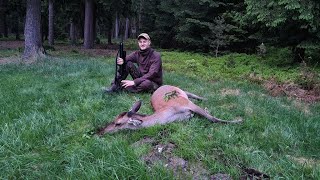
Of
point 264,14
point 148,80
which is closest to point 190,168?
point 148,80

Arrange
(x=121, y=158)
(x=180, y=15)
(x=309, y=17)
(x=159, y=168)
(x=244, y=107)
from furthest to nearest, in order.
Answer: (x=180, y=15)
(x=309, y=17)
(x=244, y=107)
(x=121, y=158)
(x=159, y=168)

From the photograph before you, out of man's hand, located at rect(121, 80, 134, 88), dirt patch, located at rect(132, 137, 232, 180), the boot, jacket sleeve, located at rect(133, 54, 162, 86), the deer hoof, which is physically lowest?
dirt patch, located at rect(132, 137, 232, 180)

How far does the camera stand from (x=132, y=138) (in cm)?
468

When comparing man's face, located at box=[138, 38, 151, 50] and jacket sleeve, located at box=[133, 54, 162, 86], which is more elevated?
man's face, located at box=[138, 38, 151, 50]

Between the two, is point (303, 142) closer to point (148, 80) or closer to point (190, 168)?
point (190, 168)

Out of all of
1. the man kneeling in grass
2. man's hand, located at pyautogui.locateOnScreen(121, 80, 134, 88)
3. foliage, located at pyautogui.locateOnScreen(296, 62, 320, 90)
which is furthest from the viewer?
foliage, located at pyautogui.locateOnScreen(296, 62, 320, 90)

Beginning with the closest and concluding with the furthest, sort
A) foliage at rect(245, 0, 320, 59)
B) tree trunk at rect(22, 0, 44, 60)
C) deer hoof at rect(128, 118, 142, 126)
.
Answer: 1. deer hoof at rect(128, 118, 142, 126)
2. foliage at rect(245, 0, 320, 59)
3. tree trunk at rect(22, 0, 44, 60)

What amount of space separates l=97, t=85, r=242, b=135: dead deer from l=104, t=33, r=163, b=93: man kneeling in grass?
4.20 feet

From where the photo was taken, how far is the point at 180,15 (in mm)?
21375

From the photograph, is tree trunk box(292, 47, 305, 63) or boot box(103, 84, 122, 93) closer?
boot box(103, 84, 122, 93)

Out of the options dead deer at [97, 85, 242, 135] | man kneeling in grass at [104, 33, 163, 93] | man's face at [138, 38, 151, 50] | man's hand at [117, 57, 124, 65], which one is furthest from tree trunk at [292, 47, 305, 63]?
dead deer at [97, 85, 242, 135]

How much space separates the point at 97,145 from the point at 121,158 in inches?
20.7

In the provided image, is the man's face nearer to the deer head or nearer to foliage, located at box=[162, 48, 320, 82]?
the deer head

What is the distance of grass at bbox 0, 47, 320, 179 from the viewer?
3.79 m
